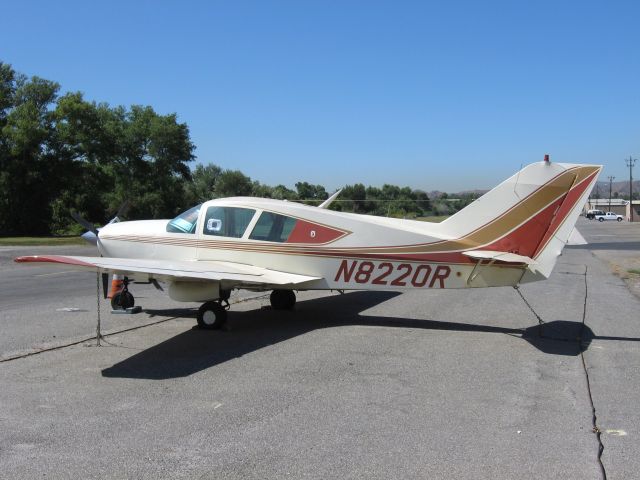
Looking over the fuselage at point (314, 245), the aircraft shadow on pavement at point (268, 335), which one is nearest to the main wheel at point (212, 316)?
the aircraft shadow on pavement at point (268, 335)

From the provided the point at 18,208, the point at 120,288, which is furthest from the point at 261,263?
the point at 18,208

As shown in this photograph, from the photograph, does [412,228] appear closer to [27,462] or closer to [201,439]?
[201,439]

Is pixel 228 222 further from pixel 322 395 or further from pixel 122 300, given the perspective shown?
pixel 322 395

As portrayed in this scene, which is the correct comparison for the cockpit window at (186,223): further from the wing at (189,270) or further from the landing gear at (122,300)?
the landing gear at (122,300)

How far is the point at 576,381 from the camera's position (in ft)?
21.6

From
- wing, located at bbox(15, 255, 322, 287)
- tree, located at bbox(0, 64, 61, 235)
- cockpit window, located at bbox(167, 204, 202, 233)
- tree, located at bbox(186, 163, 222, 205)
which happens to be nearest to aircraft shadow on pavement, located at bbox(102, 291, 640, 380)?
wing, located at bbox(15, 255, 322, 287)

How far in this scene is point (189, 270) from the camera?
882 centimetres

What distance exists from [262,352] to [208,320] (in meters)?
1.82

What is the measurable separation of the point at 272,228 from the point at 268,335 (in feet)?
A: 6.61

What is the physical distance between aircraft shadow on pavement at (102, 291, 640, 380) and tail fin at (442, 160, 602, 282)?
1.23m

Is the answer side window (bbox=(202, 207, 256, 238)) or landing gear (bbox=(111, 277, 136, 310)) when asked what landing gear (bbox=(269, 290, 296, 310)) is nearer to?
side window (bbox=(202, 207, 256, 238))

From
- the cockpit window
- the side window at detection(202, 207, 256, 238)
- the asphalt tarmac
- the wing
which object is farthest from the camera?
the cockpit window

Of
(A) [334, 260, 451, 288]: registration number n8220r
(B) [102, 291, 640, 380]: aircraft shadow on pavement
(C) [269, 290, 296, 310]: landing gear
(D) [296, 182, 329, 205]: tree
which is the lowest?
(B) [102, 291, 640, 380]: aircraft shadow on pavement

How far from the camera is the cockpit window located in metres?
10.4
